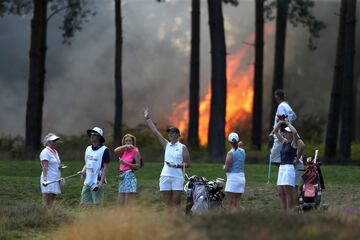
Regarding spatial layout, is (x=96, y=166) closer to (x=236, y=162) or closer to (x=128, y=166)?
(x=128, y=166)

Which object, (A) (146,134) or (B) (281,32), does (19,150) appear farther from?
(B) (281,32)

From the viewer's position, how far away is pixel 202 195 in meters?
16.2

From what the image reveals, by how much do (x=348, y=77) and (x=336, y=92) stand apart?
1756 millimetres

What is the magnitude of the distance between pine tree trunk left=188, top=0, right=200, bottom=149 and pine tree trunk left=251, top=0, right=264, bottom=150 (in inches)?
128

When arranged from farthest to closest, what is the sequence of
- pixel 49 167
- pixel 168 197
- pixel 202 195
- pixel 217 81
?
pixel 217 81 → pixel 49 167 → pixel 168 197 → pixel 202 195

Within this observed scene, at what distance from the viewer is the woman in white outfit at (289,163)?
17.0 meters

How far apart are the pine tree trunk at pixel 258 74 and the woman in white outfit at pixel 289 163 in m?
25.1

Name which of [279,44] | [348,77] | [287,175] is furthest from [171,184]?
[279,44]

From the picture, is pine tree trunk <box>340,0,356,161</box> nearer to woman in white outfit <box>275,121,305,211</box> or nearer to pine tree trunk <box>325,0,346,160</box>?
pine tree trunk <box>325,0,346,160</box>

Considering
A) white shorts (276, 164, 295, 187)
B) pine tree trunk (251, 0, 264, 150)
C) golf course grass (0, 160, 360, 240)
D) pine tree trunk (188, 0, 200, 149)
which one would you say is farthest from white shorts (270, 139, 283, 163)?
pine tree trunk (251, 0, 264, 150)

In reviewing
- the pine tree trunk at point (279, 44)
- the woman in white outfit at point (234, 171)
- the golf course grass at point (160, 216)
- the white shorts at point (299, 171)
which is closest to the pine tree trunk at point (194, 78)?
the pine tree trunk at point (279, 44)

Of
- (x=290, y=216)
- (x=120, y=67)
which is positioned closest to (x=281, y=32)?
(x=120, y=67)

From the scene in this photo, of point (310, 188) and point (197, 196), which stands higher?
point (310, 188)

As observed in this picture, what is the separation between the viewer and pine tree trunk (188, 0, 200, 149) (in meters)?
40.1
